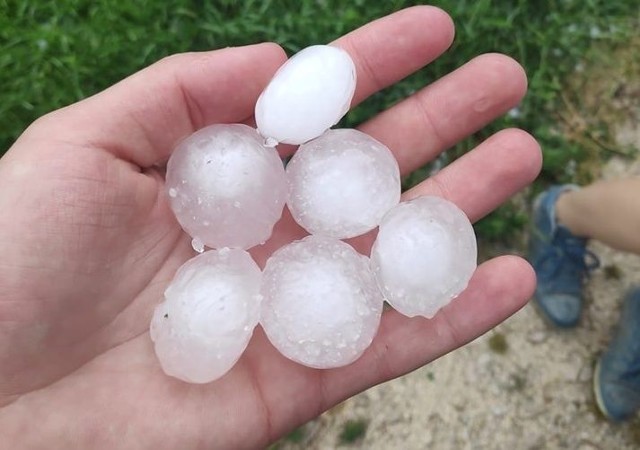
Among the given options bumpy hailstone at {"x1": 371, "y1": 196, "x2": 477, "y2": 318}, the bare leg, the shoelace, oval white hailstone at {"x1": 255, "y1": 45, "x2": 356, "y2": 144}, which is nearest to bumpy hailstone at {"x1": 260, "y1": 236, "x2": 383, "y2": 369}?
bumpy hailstone at {"x1": 371, "y1": 196, "x2": 477, "y2": 318}

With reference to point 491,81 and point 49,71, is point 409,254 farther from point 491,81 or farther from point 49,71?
point 49,71

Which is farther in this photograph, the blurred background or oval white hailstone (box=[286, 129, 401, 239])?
the blurred background

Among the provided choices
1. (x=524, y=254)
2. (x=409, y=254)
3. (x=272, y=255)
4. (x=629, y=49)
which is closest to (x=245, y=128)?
(x=272, y=255)

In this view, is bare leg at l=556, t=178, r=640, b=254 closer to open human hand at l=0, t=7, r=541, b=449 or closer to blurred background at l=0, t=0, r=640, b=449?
blurred background at l=0, t=0, r=640, b=449

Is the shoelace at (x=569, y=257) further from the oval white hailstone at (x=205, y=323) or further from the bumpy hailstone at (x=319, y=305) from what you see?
the oval white hailstone at (x=205, y=323)

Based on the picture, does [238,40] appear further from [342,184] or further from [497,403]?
[497,403]

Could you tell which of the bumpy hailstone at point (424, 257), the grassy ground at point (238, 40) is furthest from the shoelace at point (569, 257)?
the bumpy hailstone at point (424, 257)
